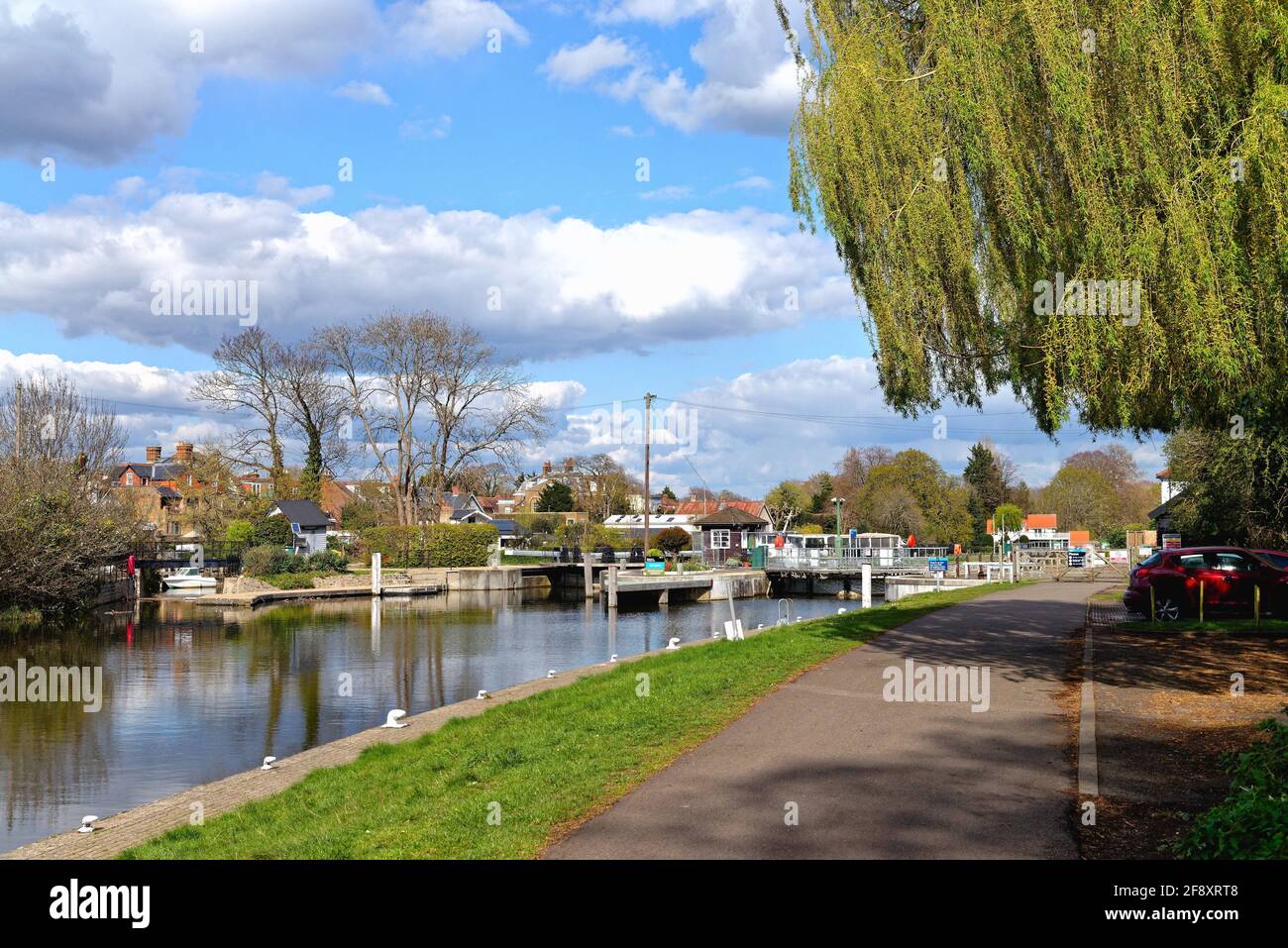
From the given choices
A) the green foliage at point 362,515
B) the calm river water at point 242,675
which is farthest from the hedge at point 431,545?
the calm river water at point 242,675

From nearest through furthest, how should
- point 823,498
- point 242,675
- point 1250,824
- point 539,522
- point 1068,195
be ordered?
point 1250,824 < point 1068,195 < point 242,675 < point 539,522 < point 823,498

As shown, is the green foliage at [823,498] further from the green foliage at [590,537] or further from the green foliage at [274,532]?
the green foliage at [274,532]

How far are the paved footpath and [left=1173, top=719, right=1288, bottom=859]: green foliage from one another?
2.90 ft

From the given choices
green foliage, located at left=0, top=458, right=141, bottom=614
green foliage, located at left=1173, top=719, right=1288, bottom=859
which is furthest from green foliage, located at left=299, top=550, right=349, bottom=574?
green foliage, located at left=1173, top=719, right=1288, bottom=859

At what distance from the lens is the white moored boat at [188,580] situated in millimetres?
55281

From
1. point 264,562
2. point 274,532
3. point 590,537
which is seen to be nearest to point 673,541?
point 590,537

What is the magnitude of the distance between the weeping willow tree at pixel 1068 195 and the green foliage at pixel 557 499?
10494cm

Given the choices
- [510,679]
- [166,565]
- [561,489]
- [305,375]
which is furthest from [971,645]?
[561,489]

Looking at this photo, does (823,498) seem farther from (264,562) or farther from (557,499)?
(264,562)

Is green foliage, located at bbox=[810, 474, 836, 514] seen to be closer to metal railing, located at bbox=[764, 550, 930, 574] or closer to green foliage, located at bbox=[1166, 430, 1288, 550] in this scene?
metal railing, located at bbox=[764, 550, 930, 574]

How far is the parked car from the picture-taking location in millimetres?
21234

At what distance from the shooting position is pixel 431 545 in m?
67.8

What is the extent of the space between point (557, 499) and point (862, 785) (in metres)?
112

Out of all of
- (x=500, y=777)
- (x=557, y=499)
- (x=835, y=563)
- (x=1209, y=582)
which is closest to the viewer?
(x=500, y=777)
